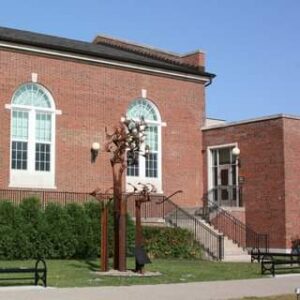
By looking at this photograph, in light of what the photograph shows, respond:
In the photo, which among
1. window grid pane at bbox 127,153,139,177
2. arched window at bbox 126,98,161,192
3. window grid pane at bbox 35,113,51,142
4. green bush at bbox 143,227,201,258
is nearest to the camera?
green bush at bbox 143,227,201,258

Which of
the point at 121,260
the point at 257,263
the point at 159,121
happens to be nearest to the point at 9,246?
the point at 121,260

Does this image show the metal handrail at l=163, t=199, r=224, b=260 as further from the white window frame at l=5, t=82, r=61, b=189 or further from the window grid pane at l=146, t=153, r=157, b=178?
the white window frame at l=5, t=82, r=61, b=189

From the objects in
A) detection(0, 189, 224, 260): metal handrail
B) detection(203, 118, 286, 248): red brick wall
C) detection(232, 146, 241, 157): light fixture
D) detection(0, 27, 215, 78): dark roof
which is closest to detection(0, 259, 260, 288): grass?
detection(0, 189, 224, 260): metal handrail

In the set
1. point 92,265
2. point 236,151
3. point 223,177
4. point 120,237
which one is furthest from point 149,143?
point 120,237

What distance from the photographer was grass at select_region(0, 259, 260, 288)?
58.6 ft

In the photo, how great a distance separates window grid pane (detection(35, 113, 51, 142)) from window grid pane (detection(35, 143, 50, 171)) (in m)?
0.32

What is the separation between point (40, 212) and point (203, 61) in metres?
15.3

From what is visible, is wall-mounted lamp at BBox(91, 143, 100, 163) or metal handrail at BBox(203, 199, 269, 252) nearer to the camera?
metal handrail at BBox(203, 199, 269, 252)

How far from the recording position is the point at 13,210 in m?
25.6

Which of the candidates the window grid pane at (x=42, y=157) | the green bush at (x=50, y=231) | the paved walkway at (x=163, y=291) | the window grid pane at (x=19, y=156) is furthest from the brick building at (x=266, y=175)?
the paved walkway at (x=163, y=291)

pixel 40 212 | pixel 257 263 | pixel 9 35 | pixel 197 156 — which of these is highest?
pixel 9 35

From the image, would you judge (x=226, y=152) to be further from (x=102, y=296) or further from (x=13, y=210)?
(x=102, y=296)

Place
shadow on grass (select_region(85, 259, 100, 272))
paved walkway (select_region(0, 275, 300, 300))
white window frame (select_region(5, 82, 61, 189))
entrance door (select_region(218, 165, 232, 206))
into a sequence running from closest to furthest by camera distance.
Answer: paved walkway (select_region(0, 275, 300, 300)) → shadow on grass (select_region(85, 259, 100, 272)) → white window frame (select_region(5, 82, 61, 189)) → entrance door (select_region(218, 165, 232, 206))

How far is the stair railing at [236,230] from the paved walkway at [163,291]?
1268 cm
